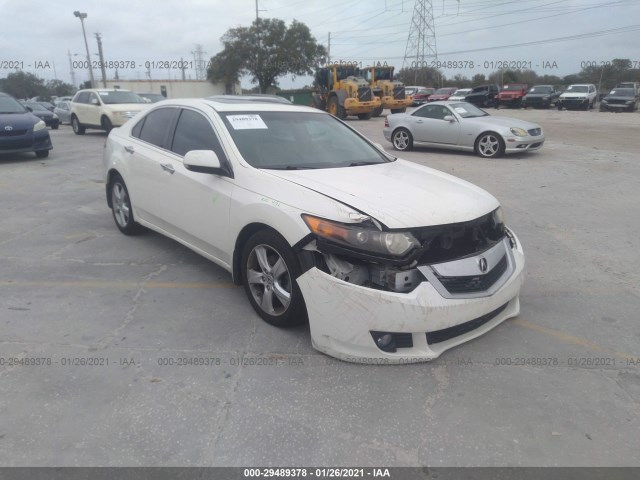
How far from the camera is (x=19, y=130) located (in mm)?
11117

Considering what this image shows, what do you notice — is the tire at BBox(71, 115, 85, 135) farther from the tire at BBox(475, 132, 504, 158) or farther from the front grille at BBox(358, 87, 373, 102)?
the tire at BBox(475, 132, 504, 158)

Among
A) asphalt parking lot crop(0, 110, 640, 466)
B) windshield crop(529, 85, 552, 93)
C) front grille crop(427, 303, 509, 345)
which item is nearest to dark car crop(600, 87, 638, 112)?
windshield crop(529, 85, 552, 93)

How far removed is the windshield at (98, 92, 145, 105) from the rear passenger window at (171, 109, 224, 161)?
14517mm

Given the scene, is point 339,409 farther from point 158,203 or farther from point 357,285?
point 158,203

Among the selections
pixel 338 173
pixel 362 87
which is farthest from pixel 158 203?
pixel 362 87

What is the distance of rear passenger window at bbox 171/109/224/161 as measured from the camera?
161 inches

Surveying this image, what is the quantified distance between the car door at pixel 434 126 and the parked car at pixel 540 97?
2628 cm

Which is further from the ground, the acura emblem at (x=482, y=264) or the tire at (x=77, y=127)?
the tire at (x=77, y=127)

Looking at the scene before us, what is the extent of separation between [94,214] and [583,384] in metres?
6.28

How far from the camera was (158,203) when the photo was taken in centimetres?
468

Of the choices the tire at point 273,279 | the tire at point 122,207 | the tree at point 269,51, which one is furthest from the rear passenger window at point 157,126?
the tree at point 269,51

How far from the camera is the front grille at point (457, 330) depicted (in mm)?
2977

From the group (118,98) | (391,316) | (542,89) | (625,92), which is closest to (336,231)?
(391,316)

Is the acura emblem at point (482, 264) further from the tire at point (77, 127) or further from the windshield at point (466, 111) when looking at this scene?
the tire at point (77, 127)
